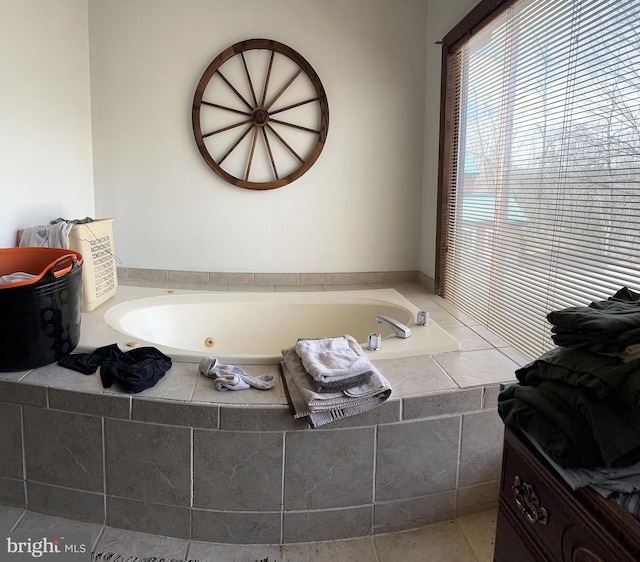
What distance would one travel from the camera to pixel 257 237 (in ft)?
9.86

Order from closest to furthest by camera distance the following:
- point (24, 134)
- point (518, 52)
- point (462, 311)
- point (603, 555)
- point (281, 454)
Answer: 1. point (603, 555)
2. point (281, 454)
3. point (518, 52)
4. point (24, 134)
5. point (462, 311)

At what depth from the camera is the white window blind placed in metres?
1.42

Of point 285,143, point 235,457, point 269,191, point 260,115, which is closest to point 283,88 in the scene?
point 260,115

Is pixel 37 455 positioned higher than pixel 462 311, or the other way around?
pixel 462 311

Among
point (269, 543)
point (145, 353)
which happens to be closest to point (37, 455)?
point (145, 353)

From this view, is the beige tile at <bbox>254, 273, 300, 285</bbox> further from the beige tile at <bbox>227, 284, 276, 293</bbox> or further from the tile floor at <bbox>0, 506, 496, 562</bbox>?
the tile floor at <bbox>0, 506, 496, 562</bbox>

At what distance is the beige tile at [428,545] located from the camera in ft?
5.03

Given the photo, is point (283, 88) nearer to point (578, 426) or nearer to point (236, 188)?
point (236, 188)

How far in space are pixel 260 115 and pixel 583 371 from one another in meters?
2.51

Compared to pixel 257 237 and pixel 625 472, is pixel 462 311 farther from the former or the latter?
pixel 625 472

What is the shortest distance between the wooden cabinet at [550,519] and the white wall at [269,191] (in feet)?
7.37

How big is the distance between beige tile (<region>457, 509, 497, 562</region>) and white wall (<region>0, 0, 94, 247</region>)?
2238 millimetres

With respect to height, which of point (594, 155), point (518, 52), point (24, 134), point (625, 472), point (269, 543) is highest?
point (518, 52)

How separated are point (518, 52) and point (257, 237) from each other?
1733 mm
